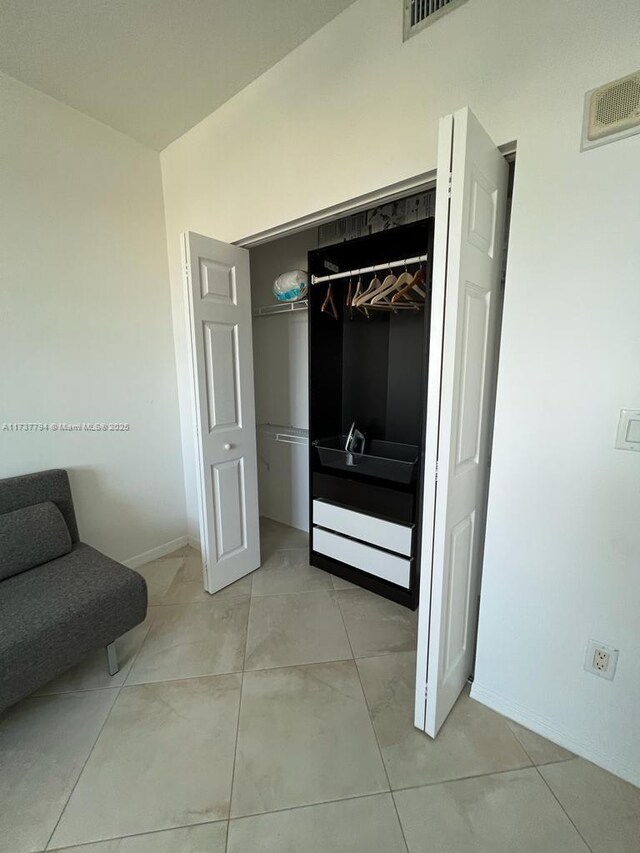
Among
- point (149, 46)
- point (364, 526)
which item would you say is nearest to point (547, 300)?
point (364, 526)

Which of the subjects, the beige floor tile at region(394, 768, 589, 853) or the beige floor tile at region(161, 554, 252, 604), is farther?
the beige floor tile at region(161, 554, 252, 604)

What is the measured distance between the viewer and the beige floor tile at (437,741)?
1.19 metres

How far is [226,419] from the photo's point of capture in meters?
2.05

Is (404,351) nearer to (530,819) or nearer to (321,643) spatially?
(321,643)

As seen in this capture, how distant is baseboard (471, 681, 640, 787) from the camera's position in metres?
1.17

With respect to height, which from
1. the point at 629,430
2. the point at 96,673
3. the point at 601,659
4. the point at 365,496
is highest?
the point at 629,430

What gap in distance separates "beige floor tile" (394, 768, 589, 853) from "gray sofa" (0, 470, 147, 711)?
1309mm

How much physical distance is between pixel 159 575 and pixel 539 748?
2224mm

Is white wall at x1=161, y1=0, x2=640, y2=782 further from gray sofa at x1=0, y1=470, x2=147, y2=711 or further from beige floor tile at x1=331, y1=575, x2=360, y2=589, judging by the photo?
gray sofa at x1=0, y1=470, x2=147, y2=711

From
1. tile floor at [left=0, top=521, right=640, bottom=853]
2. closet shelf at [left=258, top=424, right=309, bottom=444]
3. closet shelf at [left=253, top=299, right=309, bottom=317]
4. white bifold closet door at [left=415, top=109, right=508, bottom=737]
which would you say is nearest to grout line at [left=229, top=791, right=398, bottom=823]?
tile floor at [left=0, top=521, right=640, bottom=853]

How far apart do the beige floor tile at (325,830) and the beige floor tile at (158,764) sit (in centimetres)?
10

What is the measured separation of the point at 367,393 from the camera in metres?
2.32

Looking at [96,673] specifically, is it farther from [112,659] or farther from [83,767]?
[83,767]

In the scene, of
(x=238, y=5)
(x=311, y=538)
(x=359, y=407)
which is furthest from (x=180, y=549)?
(x=238, y=5)
